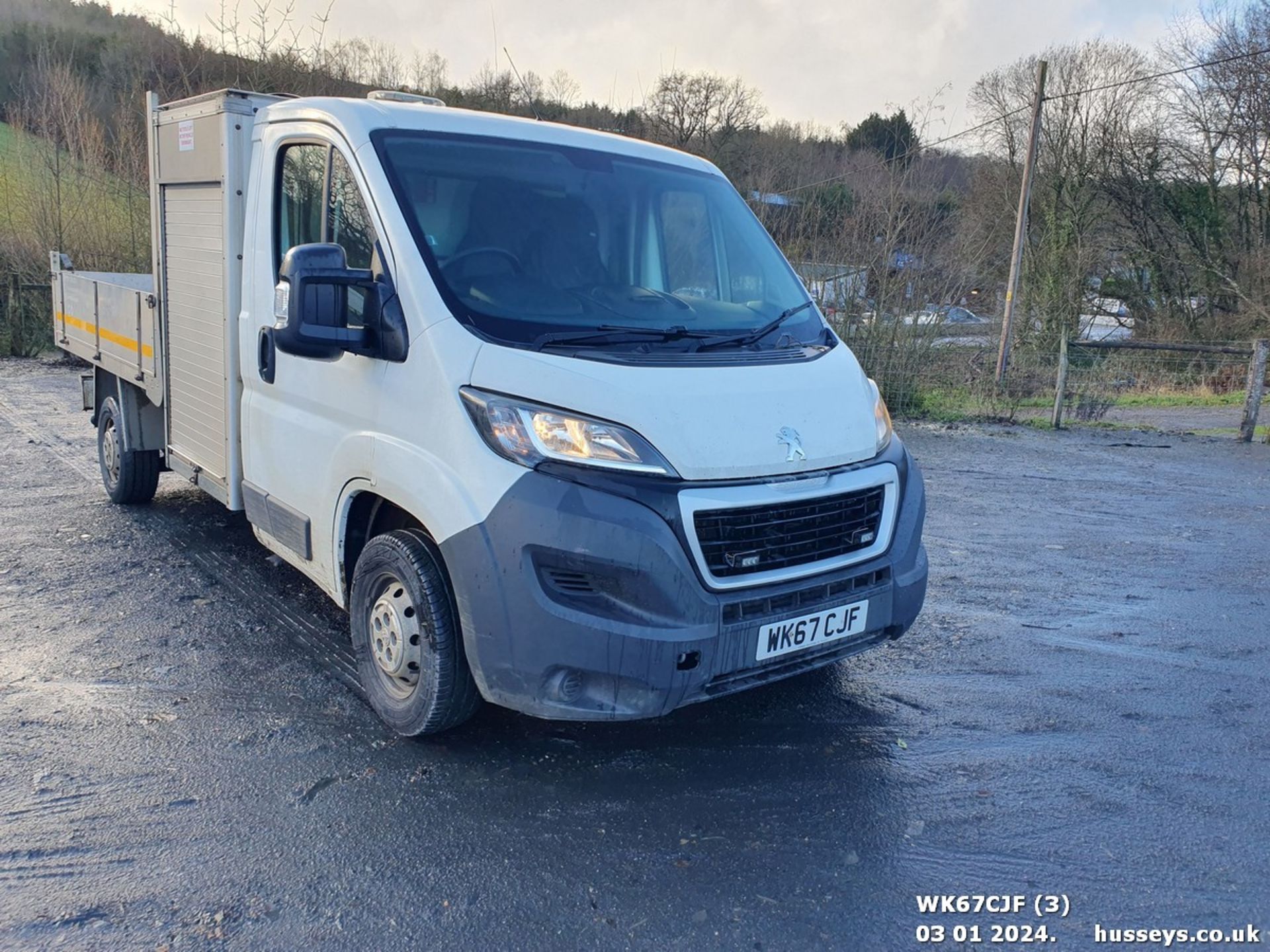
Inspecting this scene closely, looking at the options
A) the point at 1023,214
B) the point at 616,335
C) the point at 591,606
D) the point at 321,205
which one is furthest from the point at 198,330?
the point at 1023,214

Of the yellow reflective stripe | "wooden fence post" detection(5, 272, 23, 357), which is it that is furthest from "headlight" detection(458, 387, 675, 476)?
"wooden fence post" detection(5, 272, 23, 357)

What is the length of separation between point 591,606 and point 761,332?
4.70 ft

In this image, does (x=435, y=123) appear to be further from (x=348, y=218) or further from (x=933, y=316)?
(x=933, y=316)

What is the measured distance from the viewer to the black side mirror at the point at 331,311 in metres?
3.40

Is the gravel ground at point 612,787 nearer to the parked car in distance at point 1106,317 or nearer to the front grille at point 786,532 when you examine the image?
the front grille at point 786,532

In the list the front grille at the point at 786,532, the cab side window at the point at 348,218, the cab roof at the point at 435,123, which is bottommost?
the front grille at the point at 786,532

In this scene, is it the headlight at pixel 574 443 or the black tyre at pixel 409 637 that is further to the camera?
the black tyre at pixel 409 637

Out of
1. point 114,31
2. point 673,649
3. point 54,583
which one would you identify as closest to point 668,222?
point 673,649

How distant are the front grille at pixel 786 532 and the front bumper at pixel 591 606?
0.10 m

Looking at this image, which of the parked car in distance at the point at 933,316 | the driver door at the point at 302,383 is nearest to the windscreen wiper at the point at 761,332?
the driver door at the point at 302,383

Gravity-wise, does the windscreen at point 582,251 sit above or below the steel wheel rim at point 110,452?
above

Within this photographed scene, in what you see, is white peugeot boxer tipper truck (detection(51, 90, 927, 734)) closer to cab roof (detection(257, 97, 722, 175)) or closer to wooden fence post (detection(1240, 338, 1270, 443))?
cab roof (detection(257, 97, 722, 175))

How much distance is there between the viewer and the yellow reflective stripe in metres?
5.87

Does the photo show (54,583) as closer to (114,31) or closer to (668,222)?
(668,222)
